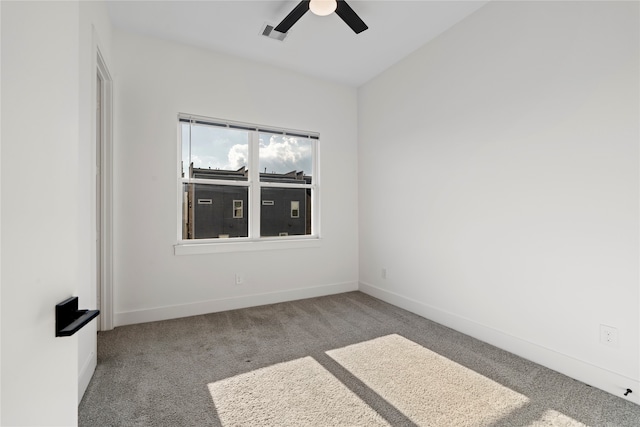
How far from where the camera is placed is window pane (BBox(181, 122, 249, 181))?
3.36m

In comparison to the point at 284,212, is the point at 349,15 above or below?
above

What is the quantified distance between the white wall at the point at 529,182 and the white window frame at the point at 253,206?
3.63 ft

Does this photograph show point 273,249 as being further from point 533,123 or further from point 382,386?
point 533,123

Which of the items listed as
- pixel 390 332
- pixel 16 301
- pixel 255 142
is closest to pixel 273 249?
pixel 255 142

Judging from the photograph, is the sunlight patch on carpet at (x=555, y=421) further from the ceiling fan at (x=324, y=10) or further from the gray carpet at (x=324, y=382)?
the ceiling fan at (x=324, y=10)

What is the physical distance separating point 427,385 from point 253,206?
255 cm

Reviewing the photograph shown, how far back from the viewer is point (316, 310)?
Result: 3.44 meters

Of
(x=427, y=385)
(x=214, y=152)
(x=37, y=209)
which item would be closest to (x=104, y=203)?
(x=214, y=152)

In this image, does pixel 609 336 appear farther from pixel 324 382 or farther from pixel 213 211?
pixel 213 211

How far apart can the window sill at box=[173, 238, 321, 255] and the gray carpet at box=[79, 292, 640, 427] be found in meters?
0.77

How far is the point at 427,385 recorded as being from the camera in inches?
78.0

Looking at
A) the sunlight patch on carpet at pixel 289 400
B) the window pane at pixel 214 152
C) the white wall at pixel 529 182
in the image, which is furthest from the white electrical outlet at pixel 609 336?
the window pane at pixel 214 152

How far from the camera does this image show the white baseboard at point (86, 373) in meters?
1.81

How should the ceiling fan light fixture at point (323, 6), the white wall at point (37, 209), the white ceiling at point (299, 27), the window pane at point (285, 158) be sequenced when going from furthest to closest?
the window pane at point (285, 158), the white ceiling at point (299, 27), the ceiling fan light fixture at point (323, 6), the white wall at point (37, 209)
